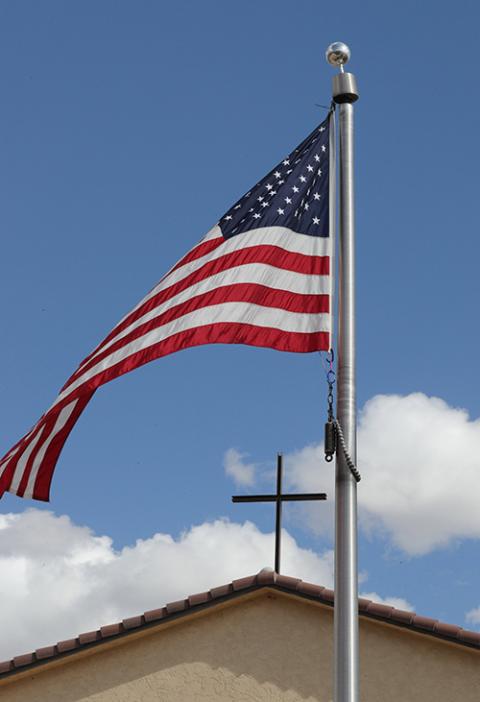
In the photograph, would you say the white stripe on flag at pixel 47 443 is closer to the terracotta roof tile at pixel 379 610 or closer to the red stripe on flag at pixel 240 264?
the red stripe on flag at pixel 240 264

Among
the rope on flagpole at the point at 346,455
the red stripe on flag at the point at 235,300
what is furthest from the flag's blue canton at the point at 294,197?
the rope on flagpole at the point at 346,455

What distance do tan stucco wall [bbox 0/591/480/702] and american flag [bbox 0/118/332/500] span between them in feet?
14.8

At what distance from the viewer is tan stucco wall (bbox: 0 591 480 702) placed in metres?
11.5

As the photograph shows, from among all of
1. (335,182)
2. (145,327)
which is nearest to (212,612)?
(145,327)

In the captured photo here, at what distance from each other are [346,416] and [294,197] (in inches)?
84.6

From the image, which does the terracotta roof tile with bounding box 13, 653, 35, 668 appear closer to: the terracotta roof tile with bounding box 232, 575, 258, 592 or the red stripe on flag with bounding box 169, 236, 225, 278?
the terracotta roof tile with bounding box 232, 575, 258, 592

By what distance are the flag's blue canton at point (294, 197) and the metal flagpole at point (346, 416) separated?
0.27m

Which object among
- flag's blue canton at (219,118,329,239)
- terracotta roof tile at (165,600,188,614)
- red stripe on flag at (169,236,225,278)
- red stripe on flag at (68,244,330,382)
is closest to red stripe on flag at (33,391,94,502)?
red stripe on flag at (68,244,330,382)

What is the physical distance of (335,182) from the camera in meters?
8.05

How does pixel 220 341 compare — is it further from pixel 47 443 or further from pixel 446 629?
pixel 446 629

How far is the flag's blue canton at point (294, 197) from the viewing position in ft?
26.1

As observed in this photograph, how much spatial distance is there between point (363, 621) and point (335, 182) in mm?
6156

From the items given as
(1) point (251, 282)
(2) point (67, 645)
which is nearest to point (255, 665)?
(2) point (67, 645)

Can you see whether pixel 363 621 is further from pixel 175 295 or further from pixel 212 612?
pixel 175 295
